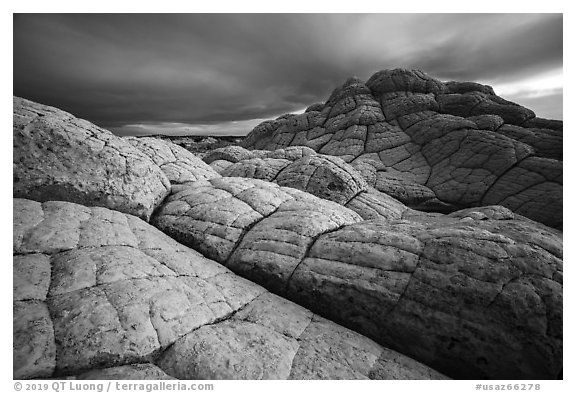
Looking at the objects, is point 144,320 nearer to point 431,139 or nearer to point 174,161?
point 174,161

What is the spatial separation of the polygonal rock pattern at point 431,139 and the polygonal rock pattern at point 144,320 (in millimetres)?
10946

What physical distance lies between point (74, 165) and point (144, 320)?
13.8ft

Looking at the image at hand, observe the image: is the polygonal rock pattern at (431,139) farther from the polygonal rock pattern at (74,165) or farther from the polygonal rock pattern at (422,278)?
the polygonal rock pattern at (74,165)

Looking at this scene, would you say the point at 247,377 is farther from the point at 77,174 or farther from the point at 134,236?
the point at 77,174

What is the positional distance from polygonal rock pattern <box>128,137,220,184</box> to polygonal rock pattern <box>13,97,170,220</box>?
1441mm

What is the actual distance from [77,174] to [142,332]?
13.7ft

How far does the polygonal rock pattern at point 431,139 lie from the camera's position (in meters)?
12.6

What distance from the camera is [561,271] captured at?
3623mm

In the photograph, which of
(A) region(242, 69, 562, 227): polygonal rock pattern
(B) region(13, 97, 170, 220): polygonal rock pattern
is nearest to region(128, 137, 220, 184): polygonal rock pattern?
(B) region(13, 97, 170, 220): polygonal rock pattern

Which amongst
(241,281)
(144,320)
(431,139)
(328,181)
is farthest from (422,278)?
(431,139)

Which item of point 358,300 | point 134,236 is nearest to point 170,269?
point 134,236

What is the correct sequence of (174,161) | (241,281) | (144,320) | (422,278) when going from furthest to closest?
(174,161) → (241,281) → (422,278) → (144,320)

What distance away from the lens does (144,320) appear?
3182mm

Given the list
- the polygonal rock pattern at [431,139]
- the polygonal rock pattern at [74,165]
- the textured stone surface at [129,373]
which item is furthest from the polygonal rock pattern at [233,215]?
the polygonal rock pattern at [431,139]
